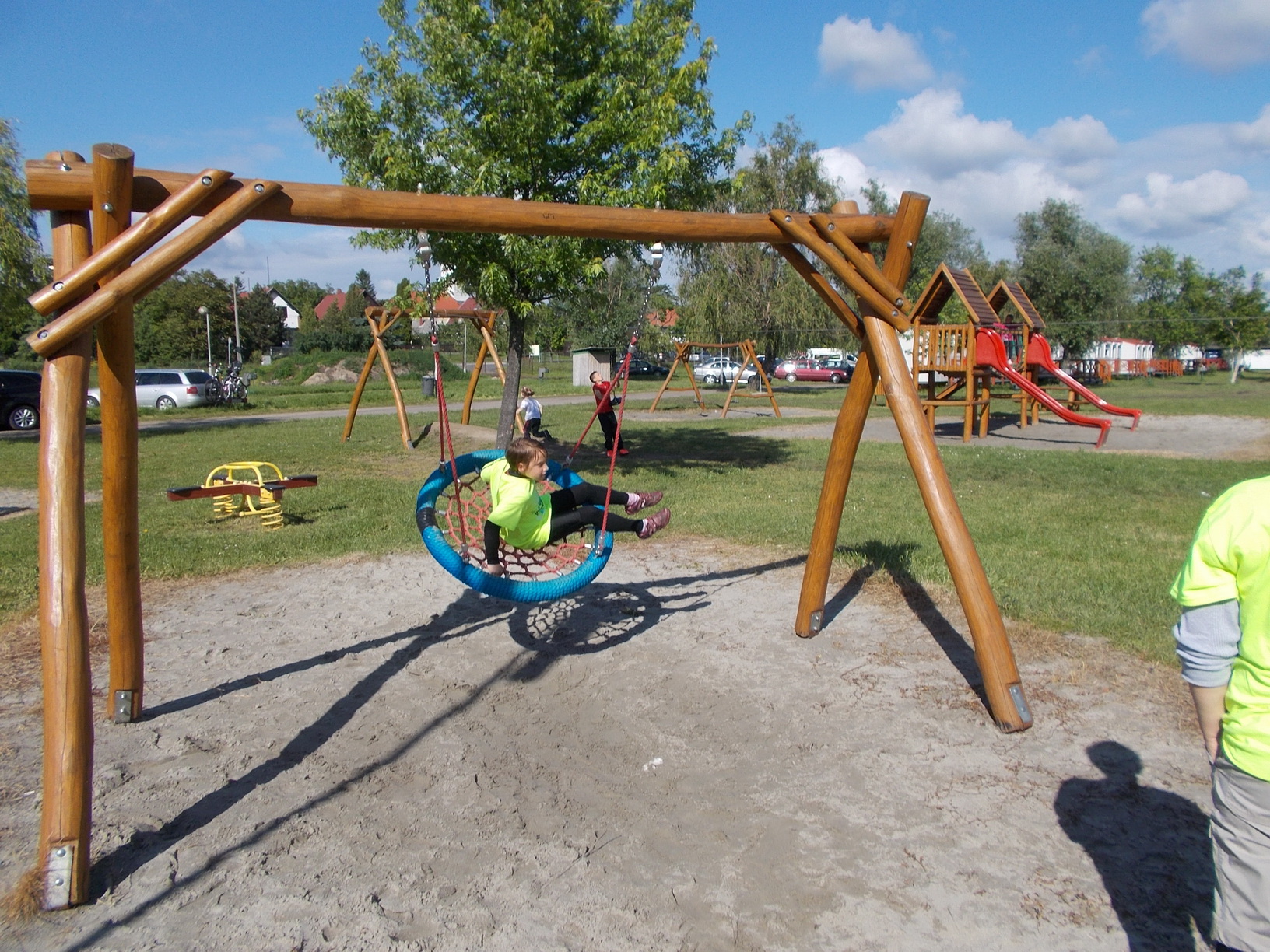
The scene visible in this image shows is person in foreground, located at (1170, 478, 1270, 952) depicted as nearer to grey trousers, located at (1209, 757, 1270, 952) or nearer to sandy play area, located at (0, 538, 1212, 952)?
grey trousers, located at (1209, 757, 1270, 952)

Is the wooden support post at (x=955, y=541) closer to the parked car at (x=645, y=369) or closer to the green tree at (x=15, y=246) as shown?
the green tree at (x=15, y=246)

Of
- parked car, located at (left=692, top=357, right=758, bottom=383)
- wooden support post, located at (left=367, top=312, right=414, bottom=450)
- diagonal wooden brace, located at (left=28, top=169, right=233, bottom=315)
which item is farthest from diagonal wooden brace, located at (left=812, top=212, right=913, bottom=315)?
parked car, located at (left=692, top=357, right=758, bottom=383)

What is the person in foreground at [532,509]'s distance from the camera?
209 inches

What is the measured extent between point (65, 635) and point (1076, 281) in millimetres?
50690

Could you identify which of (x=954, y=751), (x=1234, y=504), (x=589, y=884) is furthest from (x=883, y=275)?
(x=589, y=884)

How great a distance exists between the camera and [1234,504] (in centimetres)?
211

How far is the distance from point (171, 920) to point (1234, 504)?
10.9 ft

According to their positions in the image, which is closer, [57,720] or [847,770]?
[57,720]

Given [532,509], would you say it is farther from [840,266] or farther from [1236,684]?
[1236,684]

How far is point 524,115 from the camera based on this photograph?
33.9 ft

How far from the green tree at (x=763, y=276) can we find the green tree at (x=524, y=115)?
1007 inches

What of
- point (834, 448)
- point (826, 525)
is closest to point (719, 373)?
point (826, 525)

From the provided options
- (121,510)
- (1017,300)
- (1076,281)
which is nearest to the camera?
(121,510)

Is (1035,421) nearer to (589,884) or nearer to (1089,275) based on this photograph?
(589,884)
